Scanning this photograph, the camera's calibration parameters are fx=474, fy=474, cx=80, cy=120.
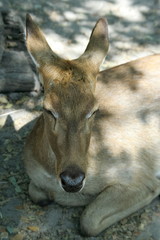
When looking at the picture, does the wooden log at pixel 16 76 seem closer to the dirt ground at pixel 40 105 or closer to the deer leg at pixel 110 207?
the dirt ground at pixel 40 105

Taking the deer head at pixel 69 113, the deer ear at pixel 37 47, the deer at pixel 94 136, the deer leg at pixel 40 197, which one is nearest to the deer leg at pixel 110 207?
the deer at pixel 94 136

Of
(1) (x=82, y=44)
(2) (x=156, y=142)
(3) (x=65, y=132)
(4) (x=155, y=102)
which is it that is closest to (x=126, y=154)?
(2) (x=156, y=142)

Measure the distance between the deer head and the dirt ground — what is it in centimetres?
95

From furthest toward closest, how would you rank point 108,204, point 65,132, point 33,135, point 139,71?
point 139,71
point 33,135
point 108,204
point 65,132

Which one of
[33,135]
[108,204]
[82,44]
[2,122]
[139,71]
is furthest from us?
[82,44]

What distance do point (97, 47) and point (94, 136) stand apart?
965 mm

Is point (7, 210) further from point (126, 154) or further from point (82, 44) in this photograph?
point (82, 44)

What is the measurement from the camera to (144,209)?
5.31 metres

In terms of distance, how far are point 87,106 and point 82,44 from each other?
174 inches

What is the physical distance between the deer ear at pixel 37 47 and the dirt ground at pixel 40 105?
5.49 feet

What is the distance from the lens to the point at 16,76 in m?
6.96

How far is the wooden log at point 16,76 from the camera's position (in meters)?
6.95

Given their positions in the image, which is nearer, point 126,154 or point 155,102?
point 126,154

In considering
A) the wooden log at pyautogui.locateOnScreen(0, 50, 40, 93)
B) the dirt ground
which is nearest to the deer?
the dirt ground
